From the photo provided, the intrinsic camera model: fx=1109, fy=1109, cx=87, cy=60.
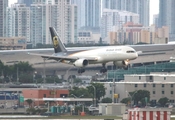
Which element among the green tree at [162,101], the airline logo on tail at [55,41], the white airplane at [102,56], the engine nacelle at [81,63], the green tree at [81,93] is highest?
the airline logo on tail at [55,41]

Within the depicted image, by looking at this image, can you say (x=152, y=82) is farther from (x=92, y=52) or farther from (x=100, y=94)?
(x=92, y=52)

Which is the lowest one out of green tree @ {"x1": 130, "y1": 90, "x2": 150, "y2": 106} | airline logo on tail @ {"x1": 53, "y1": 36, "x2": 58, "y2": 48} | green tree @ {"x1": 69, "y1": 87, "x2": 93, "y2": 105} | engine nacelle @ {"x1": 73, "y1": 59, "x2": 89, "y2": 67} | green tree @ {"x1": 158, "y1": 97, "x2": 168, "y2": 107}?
green tree @ {"x1": 158, "y1": 97, "x2": 168, "y2": 107}

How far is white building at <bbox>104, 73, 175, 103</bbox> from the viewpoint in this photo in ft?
422

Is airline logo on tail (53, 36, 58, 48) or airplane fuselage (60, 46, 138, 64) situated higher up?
airline logo on tail (53, 36, 58, 48)

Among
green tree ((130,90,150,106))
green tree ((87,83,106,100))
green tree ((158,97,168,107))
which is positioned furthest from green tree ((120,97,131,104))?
green tree ((87,83,106,100))

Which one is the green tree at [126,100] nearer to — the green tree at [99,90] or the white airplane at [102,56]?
the green tree at [99,90]

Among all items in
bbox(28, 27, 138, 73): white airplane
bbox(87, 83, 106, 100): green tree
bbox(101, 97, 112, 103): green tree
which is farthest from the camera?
bbox(87, 83, 106, 100): green tree

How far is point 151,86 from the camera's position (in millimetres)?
131375

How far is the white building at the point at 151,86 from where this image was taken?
129m

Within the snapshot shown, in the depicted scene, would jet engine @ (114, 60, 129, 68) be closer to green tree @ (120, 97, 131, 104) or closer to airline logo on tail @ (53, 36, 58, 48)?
airline logo on tail @ (53, 36, 58, 48)

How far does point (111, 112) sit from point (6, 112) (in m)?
9.42

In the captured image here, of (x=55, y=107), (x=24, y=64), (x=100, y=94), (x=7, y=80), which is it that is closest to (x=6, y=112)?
(x=55, y=107)

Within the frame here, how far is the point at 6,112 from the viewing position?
9931 cm

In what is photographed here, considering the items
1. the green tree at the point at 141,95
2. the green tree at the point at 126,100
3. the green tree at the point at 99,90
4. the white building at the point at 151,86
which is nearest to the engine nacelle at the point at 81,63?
the green tree at the point at 141,95
